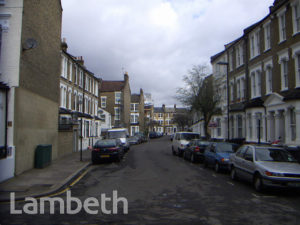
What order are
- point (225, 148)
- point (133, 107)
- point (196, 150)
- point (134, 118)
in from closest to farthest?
point (225, 148) < point (196, 150) < point (134, 118) < point (133, 107)

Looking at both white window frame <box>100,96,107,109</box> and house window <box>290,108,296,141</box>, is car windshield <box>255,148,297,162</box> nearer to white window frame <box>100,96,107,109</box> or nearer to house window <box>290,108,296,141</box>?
house window <box>290,108,296,141</box>

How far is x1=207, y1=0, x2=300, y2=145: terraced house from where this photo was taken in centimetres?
1667

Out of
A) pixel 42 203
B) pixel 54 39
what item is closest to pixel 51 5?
pixel 54 39

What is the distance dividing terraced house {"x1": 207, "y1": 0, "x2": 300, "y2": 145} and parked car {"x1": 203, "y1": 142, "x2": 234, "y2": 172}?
2292mm

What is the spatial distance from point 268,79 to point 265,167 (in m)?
13.0

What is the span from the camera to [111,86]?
197ft

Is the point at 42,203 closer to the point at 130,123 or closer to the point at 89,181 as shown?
the point at 89,181

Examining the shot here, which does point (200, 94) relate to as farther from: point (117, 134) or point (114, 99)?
point (114, 99)

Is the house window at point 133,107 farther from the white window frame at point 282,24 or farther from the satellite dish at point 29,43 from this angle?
the satellite dish at point 29,43

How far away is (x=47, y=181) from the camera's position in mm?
10969

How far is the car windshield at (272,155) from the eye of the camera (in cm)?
1002

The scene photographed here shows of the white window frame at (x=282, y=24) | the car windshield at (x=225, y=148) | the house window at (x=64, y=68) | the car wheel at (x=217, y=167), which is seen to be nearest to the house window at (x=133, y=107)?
the house window at (x=64, y=68)

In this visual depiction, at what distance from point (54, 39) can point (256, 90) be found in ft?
52.0

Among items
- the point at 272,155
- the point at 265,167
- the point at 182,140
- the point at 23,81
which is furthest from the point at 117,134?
the point at 265,167
